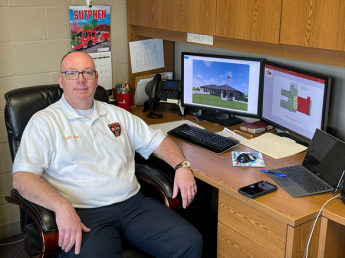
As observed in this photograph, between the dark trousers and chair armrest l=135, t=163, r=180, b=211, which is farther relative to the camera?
chair armrest l=135, t=163, r=180, b=211

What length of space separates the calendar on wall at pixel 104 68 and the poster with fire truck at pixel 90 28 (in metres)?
0.03

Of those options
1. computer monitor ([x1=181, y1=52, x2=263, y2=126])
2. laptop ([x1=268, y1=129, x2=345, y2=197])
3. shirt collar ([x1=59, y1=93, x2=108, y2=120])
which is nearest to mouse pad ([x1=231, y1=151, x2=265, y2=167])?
laptop ([x1=268, y1=129, x2=345, y2=197])

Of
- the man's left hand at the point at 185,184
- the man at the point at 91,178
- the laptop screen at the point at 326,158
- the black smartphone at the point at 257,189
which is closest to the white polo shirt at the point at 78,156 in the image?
the man at the point at 91,178

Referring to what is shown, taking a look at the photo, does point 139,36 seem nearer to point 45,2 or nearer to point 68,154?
point 45,2

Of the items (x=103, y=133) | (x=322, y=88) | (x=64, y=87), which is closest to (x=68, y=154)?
(x=103, y=133)

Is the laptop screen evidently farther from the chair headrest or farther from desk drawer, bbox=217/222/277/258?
the chair headrest

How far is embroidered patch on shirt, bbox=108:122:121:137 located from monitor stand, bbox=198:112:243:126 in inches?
29.1

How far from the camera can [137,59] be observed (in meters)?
2.96

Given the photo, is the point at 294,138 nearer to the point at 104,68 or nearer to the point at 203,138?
the point at 203,138

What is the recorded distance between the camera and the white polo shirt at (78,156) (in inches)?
73.3

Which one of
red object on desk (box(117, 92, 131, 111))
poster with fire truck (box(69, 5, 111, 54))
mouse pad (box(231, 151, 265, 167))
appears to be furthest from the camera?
red object on desk (box(117, 92, 131, 111))

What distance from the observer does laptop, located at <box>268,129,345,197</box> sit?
5.52 feet

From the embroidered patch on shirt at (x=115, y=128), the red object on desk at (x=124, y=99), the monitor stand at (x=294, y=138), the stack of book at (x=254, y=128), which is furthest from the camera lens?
the red object on desk at (x=124, y=99)

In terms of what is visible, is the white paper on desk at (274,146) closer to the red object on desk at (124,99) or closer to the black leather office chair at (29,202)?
the black leather office chair at (29,202)
